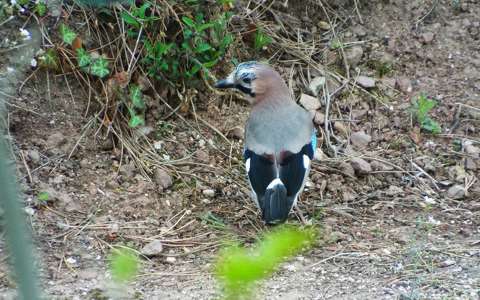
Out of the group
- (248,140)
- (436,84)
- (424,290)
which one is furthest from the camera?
(436,84)

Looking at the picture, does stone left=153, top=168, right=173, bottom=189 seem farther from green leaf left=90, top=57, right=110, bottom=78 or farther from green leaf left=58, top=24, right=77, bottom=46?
green leaf left=58, top=24, right=77, bottom=46

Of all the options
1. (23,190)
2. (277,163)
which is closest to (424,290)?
(277,163)

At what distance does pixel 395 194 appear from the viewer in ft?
15.5

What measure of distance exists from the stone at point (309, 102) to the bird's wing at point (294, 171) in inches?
45.4

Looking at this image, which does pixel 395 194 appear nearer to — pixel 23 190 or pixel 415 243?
pixel 415 243

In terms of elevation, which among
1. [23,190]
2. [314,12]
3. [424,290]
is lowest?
[424,290]

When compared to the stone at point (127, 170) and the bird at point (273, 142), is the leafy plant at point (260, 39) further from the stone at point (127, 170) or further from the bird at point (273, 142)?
the stone at point (127, 170)

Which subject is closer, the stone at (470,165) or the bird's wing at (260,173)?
the bird's wing at (260,173)

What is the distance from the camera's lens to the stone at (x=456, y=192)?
15.4ft

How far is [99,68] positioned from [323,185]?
1689 millimetres

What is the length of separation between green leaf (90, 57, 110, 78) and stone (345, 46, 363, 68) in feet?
6.56

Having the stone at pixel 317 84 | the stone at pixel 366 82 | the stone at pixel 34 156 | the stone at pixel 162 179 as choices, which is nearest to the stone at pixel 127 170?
the stone at pixel 162 179

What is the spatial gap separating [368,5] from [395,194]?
195 centimetres

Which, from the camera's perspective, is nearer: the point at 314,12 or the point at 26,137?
the point at 26,137
